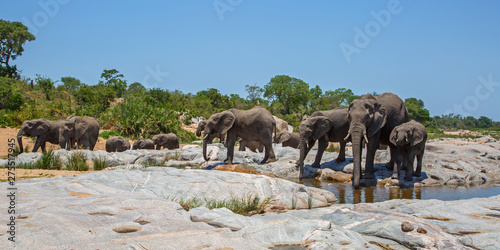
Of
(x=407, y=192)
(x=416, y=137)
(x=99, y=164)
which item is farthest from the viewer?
(x=99, y=164)

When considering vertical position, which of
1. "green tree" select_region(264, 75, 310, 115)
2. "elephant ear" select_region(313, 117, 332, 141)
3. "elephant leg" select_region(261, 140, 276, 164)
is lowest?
"elephant leg" select_region(261, 140, 276, 164)

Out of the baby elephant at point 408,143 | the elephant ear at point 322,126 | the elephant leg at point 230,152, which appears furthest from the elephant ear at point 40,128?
the baby elephant at point 408,143

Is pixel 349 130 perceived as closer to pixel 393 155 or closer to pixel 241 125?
pixel 393 155

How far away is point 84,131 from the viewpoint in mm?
19266

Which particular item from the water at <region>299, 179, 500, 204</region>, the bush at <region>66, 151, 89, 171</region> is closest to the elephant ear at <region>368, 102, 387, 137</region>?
the water at <region>299, 179, 500, 204</region>

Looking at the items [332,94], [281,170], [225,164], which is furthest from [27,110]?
[332,94]

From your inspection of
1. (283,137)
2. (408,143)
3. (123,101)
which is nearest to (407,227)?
(408,143)

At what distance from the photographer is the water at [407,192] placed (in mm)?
9695

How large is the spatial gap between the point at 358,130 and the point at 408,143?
1479 mm

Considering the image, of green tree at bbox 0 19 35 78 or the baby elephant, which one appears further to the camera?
green tree at bbox 0 19 35 78

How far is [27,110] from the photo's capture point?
89.5 ft

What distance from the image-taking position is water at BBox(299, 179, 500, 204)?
382 inches

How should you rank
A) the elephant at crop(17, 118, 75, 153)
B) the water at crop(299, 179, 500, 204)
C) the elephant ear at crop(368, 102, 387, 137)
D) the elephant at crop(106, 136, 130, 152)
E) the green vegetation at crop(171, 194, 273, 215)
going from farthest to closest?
1. the elephant at crop(106, 136, 130, 152)
2. the elephant at crop(17, 118, 75, 153)
3. the elephant ear at crop(368, 102, 387, 137)
4. the water at crop(299, 179, 500, 204)
5. the green vegetation at crop(171, 194, 273, 215)

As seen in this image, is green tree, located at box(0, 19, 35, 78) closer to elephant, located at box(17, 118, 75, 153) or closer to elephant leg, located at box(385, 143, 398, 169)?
elephant, located at box(17, 118, 75, 153)
